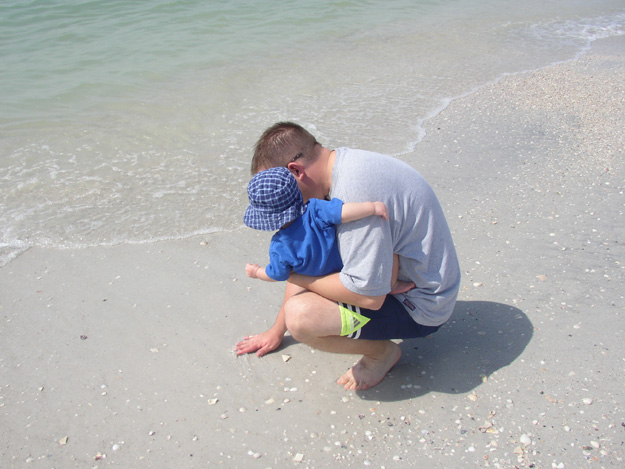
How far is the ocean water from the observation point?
4762mm

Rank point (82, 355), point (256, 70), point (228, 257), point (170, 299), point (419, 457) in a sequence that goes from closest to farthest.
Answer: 1. point (419, 457)
2. point (82, 355)
3. point (170, 299)
4. point (228, 257)
5. point (256, 70)

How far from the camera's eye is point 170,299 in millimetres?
3387

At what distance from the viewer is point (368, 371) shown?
8.64ft

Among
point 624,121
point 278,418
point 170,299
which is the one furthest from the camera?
point 624,121

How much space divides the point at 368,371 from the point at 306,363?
0.37 m

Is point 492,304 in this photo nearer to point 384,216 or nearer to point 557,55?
point 384,216

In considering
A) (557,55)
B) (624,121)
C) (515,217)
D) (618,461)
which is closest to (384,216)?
(618,461)

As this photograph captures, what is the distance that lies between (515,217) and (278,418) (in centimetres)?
244

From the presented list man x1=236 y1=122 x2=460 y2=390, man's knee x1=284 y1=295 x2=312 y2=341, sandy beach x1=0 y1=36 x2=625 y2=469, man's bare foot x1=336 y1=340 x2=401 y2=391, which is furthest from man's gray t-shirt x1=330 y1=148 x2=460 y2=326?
sandy beach x1=0 y1=36 x2=625 y2=469

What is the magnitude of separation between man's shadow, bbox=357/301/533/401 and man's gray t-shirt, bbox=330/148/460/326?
0.45 metres

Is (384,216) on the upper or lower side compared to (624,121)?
upper

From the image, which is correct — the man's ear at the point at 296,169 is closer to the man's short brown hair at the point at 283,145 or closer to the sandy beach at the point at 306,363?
the man's short brown hair at the point at 283,145

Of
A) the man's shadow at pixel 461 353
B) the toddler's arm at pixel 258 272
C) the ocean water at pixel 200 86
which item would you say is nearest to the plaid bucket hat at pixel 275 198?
the toddler's arm at pixel 258 272

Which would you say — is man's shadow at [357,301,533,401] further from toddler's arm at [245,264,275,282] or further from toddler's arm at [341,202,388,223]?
toddler's arm at [341,202,388,223]
